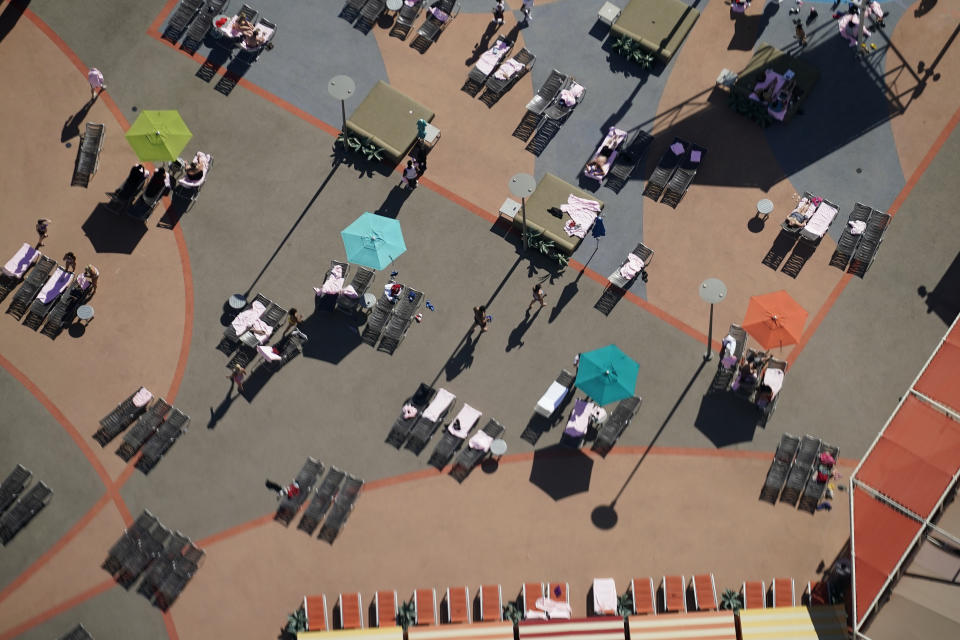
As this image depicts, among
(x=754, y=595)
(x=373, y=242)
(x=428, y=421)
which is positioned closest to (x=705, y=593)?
(x=754, y=595)

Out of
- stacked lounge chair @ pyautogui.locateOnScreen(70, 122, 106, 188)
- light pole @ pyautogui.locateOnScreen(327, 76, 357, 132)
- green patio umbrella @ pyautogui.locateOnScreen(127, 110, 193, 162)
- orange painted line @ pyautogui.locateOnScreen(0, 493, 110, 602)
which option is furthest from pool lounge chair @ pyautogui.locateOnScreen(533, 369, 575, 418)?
stacked lounge chair @ pyautogui.locateOnScreen(70, 122, 106, 188)

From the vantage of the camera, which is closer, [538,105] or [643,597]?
[643,597]

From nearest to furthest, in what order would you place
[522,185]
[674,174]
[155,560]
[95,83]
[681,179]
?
1. [155,560]
2. [522,185]
3. [681,179]
4. [674,174]
5. [95,83]

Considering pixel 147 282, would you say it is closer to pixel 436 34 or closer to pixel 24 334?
pixel 24 334

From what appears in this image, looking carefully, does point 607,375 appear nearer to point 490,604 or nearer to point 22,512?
point 490,604

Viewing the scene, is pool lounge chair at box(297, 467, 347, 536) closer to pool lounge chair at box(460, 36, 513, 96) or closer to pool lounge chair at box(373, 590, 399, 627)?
pool lounge chair at box(373, 590, 399, 627)

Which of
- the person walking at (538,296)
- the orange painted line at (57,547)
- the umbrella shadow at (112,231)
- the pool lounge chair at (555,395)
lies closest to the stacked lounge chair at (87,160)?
the umbrella shadow at (112,231)

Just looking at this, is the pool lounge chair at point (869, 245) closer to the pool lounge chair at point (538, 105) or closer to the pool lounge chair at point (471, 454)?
the pool lounge chair at point (538, 105)

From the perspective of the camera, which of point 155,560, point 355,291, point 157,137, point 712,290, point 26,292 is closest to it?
point 712,290
